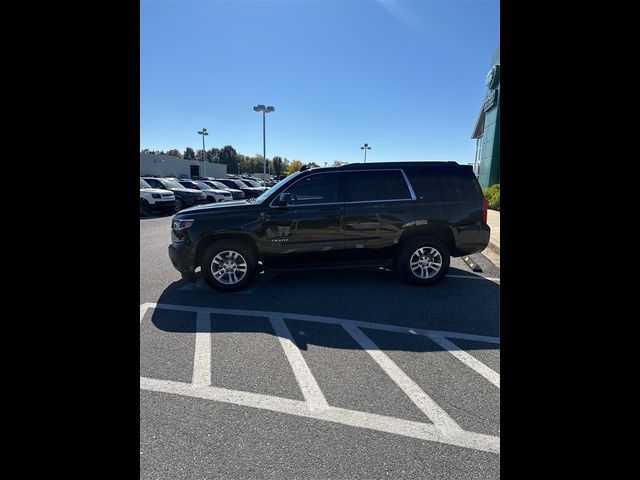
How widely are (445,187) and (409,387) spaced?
3787mm

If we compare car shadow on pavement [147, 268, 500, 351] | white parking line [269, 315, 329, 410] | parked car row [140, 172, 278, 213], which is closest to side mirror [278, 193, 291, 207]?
car shadow on pavement [147, 268, 500, 351]

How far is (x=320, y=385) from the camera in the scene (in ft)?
9.64

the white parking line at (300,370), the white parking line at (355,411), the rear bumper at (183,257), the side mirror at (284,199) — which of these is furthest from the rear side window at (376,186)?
the rear bumper at (183,257)

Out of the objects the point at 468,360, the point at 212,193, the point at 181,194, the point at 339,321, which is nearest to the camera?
the point at 468,360

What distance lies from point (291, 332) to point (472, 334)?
206cm

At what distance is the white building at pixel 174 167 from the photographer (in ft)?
164

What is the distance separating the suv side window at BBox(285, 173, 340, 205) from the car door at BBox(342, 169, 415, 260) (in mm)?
216

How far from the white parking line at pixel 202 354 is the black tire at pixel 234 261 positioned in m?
0.95

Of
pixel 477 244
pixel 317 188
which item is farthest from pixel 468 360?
pixel 317 188

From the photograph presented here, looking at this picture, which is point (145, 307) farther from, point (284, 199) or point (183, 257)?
point (284, 199)

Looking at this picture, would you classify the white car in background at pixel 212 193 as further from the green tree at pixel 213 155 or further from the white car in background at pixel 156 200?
the green tree at pixel 213 155

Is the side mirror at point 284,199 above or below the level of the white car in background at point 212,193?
below

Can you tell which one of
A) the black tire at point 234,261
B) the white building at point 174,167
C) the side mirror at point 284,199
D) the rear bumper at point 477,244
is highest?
the white building at point 174,167
